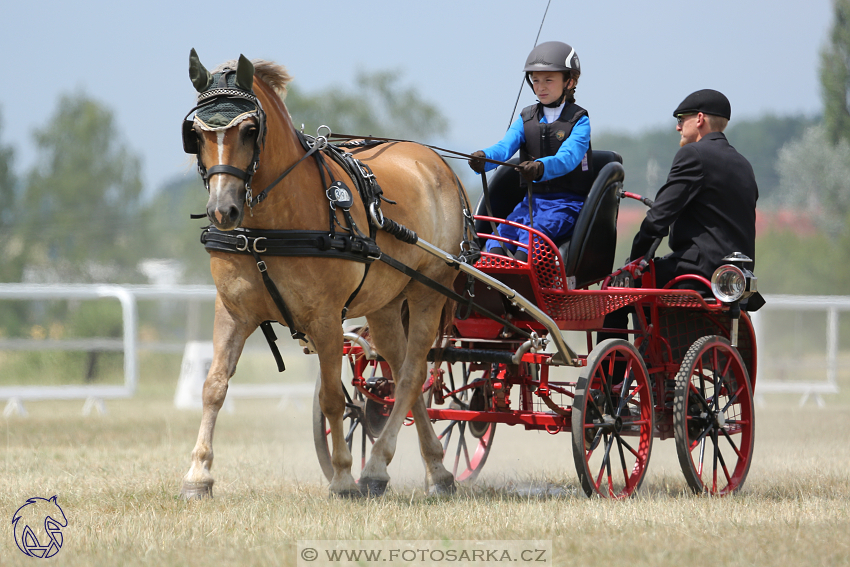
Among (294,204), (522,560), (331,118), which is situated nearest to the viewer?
(522,560)

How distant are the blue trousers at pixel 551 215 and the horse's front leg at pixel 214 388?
181cm

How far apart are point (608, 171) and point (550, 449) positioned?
4087mm

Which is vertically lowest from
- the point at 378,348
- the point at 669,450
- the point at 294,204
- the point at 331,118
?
the point at 669,450

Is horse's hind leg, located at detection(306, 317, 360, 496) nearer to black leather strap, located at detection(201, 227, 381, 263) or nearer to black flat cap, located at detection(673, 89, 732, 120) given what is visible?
black leather strap, located at detection(201, 227, 381, 263)

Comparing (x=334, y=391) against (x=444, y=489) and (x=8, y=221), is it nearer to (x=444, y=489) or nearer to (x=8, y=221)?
(x=444, y=489)

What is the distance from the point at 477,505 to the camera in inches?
190

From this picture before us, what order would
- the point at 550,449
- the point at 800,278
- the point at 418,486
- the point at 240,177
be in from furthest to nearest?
1. the point at 800,278
2. the point at 550,449
3. the point at 418,486
4. the point at 240,177

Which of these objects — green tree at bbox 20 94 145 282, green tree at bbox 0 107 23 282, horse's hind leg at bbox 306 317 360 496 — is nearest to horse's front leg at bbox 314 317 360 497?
horse's hind leg at bbox 306 317 360 496

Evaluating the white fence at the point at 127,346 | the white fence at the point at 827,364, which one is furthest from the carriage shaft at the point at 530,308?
the white fence at the point at 827,364

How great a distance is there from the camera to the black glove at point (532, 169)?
551 centimetres

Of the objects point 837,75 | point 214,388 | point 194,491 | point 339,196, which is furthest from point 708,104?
point 837,75

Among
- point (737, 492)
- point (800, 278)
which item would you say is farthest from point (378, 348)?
point (800, 278)

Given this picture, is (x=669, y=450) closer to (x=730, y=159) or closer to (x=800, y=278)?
(x=730, y=159)

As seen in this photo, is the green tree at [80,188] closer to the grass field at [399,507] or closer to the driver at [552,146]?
the grass field at [399,507]
